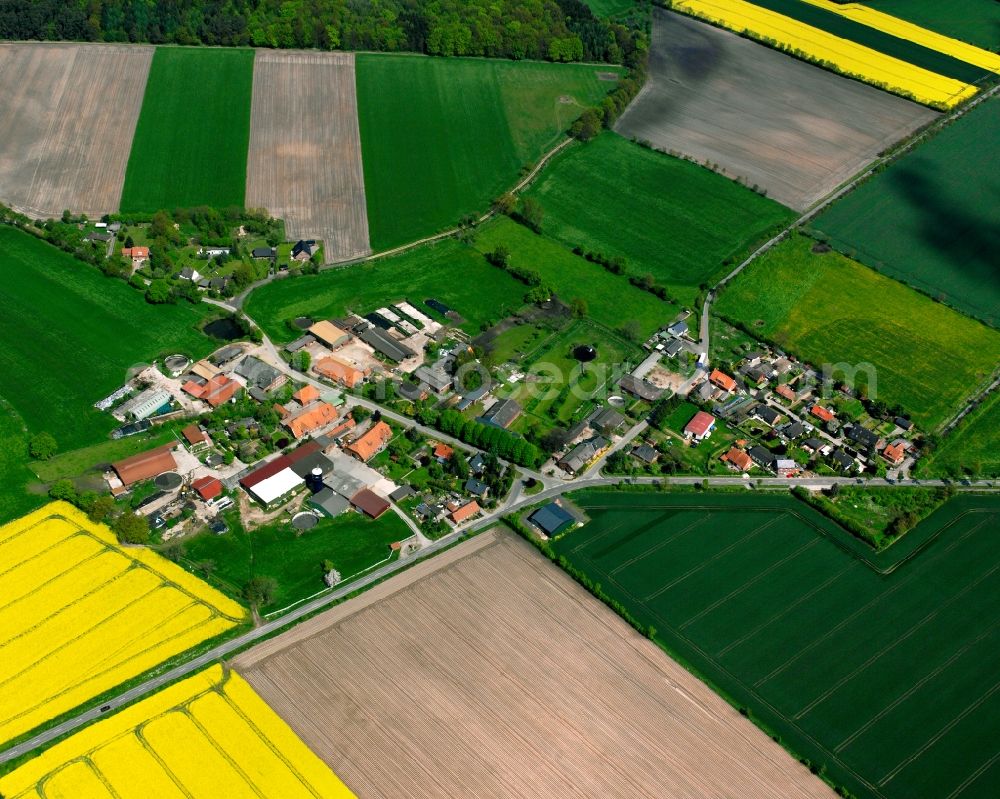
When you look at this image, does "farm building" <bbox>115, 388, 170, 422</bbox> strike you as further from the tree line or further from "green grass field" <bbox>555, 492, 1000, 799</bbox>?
the tree line

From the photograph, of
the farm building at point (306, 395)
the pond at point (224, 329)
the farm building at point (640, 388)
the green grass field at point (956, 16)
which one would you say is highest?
the green grass field at point (956, 16)

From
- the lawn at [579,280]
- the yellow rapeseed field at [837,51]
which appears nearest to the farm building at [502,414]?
the lawn at [579,280]

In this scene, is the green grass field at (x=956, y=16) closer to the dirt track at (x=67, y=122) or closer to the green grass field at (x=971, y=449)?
the green grass field at (x=971, y=449)

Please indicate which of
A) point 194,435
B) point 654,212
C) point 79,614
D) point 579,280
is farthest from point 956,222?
point 79,614

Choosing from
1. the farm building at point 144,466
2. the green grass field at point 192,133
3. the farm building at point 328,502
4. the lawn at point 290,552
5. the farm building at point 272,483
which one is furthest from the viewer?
the green grass field at point 192,133

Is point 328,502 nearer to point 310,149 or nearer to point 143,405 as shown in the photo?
point 143,405

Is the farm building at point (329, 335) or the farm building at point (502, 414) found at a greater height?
the farm building at point (329, 335)

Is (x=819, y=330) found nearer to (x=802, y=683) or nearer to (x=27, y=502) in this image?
(x=802, y=683)
